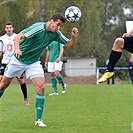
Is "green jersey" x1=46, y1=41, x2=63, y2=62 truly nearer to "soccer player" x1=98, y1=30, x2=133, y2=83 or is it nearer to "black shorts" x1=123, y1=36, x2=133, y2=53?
"soccer player" x1=98, y1=30, x2=133, y2=83

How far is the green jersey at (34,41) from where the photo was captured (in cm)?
905

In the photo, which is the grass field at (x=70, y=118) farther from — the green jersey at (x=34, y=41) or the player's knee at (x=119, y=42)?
the player's knee at (x=119, y=42)

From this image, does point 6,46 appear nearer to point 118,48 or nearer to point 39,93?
point 39,93

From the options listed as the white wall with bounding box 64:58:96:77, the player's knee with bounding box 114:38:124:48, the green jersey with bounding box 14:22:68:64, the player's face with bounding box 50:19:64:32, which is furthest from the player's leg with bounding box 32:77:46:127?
the white wall with bounding box 64:58:96:77

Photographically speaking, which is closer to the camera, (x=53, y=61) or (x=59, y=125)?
(x=59, y=125)

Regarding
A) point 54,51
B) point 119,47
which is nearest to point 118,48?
point 119,47

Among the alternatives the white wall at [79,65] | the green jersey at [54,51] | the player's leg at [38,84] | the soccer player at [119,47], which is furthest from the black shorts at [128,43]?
the white wall at [79,65]

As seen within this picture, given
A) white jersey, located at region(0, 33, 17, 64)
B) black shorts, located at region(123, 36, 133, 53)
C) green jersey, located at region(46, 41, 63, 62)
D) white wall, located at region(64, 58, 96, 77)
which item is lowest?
white wall, located at region(64, 58, 96, 77)

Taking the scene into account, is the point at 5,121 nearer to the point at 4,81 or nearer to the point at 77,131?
the point at 4,81

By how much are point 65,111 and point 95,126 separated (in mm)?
2873

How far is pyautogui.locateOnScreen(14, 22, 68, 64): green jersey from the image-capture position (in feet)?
29.7

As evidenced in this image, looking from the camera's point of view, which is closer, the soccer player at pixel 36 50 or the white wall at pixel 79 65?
the soccer player at pixel 36 50

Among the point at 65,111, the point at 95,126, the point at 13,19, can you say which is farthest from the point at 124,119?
the point at 13,19

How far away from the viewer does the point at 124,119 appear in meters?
10.6
